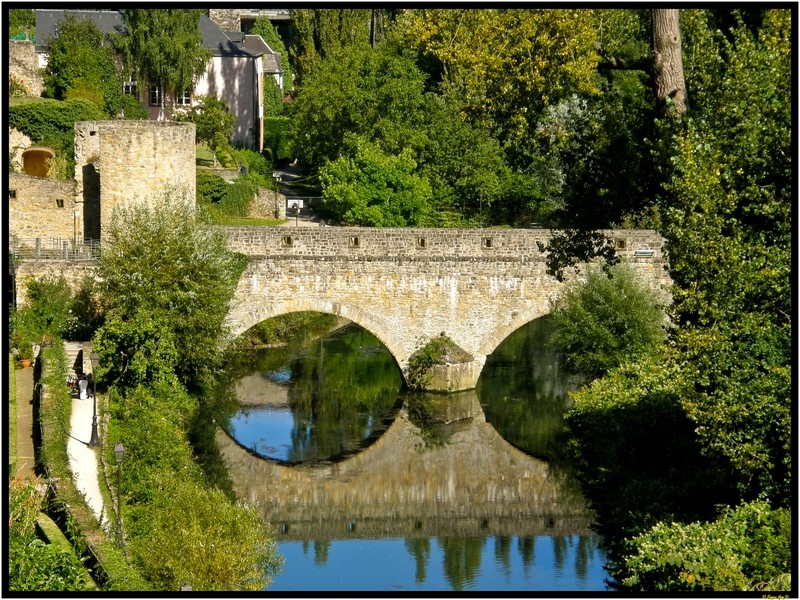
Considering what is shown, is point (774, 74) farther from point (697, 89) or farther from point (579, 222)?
point (579, 222)

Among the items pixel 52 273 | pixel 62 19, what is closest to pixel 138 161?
pixel 52 273

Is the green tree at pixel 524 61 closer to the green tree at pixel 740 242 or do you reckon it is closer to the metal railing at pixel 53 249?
the green tree at pixel 740 242

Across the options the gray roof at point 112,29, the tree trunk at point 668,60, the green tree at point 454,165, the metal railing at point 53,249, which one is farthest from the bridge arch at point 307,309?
the gray roof at point 112,29

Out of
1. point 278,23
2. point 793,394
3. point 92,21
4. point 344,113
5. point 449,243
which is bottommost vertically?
point 793,394

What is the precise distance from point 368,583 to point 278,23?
4459 centimetres

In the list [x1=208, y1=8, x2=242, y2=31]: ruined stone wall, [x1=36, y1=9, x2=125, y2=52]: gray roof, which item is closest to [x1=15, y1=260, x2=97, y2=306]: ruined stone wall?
[x1=36, y1=9, x2=125, y2=52]: gray roof

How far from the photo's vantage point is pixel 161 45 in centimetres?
4022

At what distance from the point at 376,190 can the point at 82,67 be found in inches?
361

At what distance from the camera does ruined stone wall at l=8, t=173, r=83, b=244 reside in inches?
1194

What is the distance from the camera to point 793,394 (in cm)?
1644

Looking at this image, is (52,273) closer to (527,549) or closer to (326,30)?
(527,549)

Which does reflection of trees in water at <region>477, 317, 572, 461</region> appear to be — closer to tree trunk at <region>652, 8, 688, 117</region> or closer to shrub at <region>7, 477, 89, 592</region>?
tree trunk at <region>652, 8, 688, 117</region>

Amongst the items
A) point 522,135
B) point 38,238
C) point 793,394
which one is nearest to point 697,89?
point 522,135

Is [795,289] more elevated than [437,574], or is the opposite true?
[795,289]
